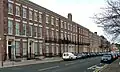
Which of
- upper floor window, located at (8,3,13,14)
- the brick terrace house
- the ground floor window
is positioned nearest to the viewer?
the brick terrace house

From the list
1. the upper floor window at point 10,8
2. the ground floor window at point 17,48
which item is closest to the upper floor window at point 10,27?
the upper floor window at point 10,8

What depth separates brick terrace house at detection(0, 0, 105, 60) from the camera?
41.7 metres

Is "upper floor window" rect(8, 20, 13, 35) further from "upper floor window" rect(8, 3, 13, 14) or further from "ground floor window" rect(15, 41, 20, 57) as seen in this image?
"ground floor window" rect(15, 41, 20, 57)

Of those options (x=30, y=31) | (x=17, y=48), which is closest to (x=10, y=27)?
(x=17, y=48)

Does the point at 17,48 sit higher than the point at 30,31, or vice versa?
the point at 30,31

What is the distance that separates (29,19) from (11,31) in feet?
24.5

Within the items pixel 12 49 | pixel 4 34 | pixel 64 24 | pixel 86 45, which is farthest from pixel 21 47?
pixel 86 45

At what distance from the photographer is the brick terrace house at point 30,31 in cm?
4169

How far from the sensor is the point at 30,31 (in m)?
50.4

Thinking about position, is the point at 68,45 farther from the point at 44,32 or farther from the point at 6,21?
the point at 6,21

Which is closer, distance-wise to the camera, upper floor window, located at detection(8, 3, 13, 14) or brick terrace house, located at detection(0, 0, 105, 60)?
brick terrace house, located at detection(0, 0, 105, 60)

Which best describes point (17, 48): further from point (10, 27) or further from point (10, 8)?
point (10, 8)

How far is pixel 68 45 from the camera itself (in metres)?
76.1

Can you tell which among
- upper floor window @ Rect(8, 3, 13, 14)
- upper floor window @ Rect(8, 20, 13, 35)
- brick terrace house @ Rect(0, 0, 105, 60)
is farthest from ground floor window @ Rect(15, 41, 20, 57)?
upper floor window @ Rect(8, 3, 13, 14)
